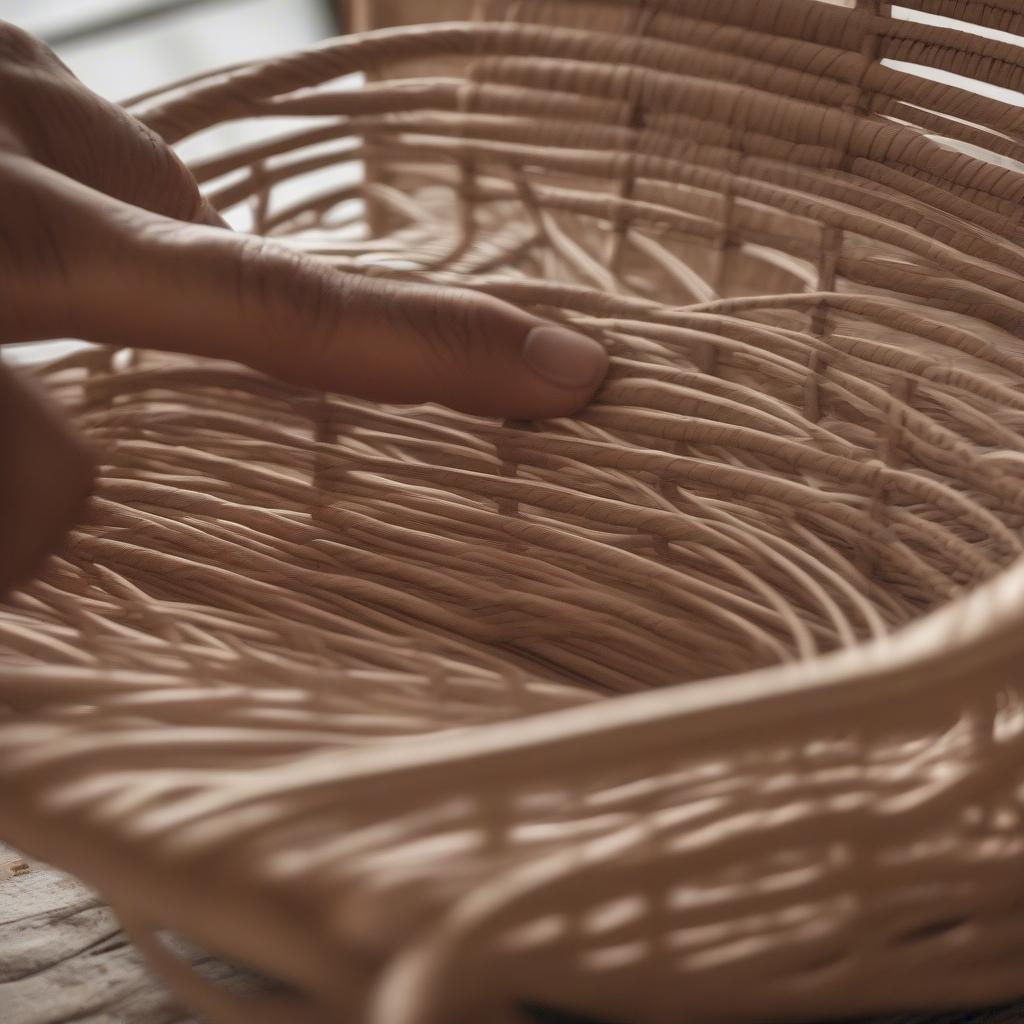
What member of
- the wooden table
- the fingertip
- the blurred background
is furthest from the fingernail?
the blurred background

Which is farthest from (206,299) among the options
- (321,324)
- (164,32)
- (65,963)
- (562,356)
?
(164,32)

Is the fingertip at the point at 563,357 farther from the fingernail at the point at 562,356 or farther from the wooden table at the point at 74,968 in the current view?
the wooden table at the point at 74,968

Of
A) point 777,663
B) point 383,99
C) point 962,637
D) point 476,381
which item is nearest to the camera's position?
point 962,637

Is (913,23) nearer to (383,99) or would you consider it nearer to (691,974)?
(383,99)

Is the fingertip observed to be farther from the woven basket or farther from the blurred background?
the blurred background

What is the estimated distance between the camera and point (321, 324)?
55 cm

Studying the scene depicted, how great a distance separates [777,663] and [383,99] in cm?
50

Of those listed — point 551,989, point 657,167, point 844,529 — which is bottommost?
point 551,989

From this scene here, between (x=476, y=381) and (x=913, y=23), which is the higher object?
(x=913, y=23)

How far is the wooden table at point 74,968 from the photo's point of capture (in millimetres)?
429

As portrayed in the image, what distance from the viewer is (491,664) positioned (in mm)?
509

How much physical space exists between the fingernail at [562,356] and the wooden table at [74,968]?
30cm

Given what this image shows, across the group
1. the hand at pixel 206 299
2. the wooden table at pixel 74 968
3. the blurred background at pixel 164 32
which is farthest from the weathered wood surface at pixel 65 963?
the blurred background at pixel 164 32

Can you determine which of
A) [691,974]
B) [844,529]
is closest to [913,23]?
[844,529]
